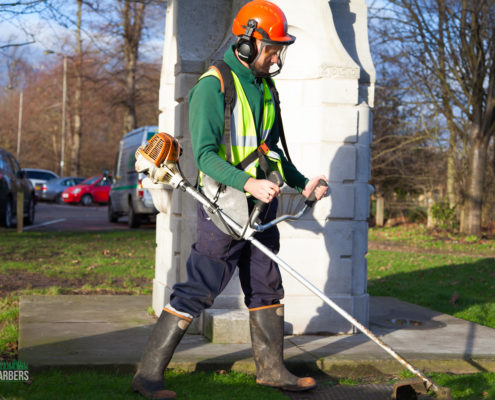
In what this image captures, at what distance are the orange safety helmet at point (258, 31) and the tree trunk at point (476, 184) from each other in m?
14.6

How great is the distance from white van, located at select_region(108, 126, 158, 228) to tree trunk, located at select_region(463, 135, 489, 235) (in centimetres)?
760

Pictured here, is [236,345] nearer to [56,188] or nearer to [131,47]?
[131,47]

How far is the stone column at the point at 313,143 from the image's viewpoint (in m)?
5.83

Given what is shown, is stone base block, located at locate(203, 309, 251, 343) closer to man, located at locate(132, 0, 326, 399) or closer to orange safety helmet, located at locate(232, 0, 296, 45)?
man, located at locate(132, 0, 326, 399)

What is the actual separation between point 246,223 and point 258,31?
1.00 m

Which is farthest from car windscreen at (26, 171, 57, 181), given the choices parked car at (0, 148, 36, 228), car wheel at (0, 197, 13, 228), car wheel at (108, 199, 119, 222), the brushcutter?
the brushcutter

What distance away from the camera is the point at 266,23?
383 cm

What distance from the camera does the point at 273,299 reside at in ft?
13.9

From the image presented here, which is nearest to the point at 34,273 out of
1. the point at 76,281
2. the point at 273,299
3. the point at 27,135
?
the point at 76,281

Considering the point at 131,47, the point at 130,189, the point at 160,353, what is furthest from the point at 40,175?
the point at 160,353

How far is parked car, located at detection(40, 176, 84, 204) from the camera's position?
36.9 m

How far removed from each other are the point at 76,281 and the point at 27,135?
53.1 m

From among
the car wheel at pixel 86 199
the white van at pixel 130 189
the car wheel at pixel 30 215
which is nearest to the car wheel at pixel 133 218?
the white van at pixel 130 189

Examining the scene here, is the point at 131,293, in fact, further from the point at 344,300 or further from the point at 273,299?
the point at 273,299
